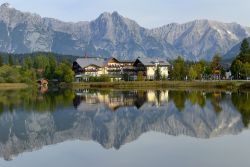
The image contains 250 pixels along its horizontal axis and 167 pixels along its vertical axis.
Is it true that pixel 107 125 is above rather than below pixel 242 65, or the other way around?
below

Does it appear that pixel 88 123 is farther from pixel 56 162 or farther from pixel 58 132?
pixel 56 162

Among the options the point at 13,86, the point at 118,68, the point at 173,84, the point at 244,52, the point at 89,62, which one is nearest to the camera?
the point at 173,84

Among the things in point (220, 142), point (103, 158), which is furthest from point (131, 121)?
point (103, 158)

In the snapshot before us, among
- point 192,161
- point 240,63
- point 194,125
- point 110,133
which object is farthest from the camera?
point 240,63

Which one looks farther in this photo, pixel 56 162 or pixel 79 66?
pixel 79 66

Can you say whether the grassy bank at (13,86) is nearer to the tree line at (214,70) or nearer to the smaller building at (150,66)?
the smaller building at (150,66)

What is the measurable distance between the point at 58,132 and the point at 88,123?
5.28m

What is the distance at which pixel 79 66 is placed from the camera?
133 meters

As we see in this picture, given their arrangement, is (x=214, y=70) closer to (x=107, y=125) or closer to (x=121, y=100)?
(x=121, y=100)

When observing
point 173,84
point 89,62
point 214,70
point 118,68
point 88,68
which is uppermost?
point 89,62

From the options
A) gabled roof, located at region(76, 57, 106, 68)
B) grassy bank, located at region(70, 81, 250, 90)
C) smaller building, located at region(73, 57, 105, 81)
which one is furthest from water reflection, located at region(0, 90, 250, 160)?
gabled roof, located at region(76, 57, 106, 68)

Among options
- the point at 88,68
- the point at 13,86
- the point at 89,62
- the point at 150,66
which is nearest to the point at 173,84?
the point at 150,66

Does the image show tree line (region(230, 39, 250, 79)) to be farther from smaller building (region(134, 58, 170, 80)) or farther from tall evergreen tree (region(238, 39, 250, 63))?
smaller building (region(134, 58, 170, 80))

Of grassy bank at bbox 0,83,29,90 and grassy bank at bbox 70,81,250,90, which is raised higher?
grassy bank at bbox 70,81,250,90
